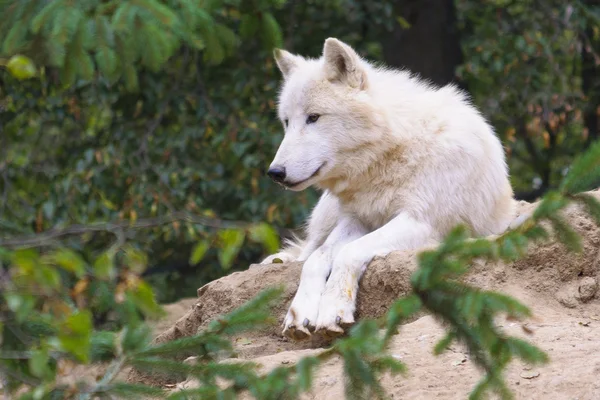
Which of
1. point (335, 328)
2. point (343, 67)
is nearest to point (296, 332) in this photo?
point (335, 328)

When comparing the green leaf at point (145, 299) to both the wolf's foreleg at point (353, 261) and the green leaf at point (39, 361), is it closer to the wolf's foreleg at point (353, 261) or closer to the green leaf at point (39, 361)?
the green leaf at point (39, 361)

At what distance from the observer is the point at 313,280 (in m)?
5.05

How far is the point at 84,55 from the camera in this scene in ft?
18.1

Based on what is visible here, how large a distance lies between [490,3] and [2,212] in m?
5.52

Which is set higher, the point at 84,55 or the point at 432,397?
the point at 84,55

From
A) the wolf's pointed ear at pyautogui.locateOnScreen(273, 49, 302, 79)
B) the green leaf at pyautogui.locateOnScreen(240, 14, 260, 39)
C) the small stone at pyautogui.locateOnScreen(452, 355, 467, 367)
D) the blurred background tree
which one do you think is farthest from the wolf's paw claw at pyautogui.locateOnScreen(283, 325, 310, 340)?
the blurred background tree

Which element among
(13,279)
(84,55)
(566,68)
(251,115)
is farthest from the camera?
(566,68)

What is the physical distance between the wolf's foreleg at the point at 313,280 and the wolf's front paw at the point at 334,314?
47 mm

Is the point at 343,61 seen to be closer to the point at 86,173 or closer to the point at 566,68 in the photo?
the point at 86,173

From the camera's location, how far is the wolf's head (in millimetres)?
5430

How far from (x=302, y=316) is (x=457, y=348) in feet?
2.98

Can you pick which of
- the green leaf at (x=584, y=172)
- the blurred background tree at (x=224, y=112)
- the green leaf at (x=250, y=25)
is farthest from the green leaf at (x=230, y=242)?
the blurred background tree at (x=224, y=112)

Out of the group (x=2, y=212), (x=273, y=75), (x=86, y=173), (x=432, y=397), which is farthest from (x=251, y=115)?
(x=432, y=397)

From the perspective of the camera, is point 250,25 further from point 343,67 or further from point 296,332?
point 296,332
